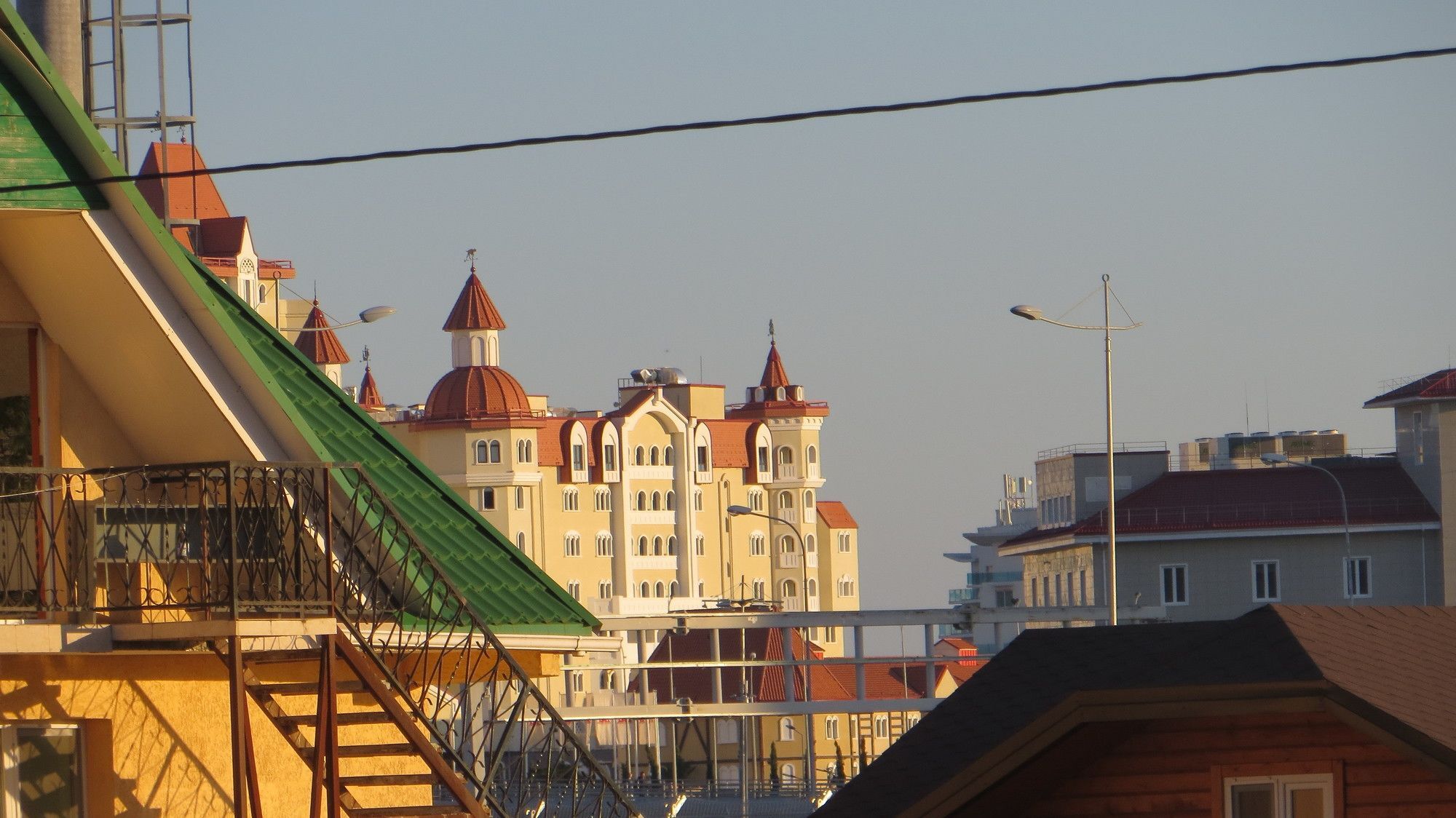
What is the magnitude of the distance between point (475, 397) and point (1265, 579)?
58825 mm

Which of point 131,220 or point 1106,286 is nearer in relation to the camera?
point 131,220

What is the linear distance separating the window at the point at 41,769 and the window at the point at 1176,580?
83178 millimetres

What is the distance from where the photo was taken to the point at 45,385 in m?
14.2

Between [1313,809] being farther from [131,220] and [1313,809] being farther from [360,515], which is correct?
[131,220]

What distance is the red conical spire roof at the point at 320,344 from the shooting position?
388 ft

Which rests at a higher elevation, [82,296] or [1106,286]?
[1106,286]

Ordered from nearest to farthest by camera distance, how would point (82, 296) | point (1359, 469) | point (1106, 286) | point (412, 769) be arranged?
1. point (82, 296)
2. point (412, 769)
3. point (1106, 286)
4. point (1359, 469)

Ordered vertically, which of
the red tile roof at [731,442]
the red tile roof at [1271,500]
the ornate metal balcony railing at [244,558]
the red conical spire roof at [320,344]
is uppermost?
the red conical spire roof at [320,344]

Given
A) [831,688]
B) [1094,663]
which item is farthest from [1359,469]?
[1094,663]

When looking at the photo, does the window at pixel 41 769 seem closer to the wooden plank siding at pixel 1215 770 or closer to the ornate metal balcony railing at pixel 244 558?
the ornate metal balcony railing at pixel 244 558

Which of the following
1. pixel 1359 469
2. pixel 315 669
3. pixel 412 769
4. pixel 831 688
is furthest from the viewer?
pixel 831 688

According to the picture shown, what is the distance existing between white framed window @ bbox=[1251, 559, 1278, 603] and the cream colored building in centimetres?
3959

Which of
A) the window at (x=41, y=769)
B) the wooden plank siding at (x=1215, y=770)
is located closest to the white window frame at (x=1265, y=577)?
the wooden plank siding at (x=1215, y=770)

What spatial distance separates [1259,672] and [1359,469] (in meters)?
87.2
